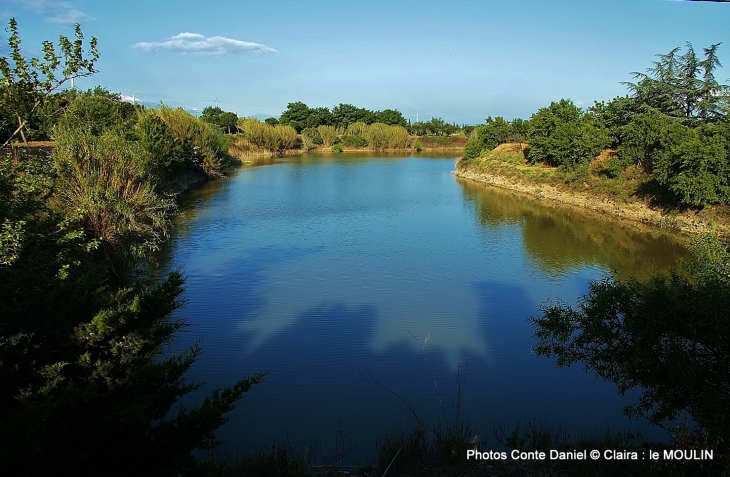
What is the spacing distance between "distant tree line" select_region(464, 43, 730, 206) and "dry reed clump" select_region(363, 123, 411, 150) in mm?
40163

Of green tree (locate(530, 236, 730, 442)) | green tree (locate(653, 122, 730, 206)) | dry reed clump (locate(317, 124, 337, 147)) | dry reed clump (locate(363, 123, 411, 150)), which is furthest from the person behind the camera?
dry reed clump (locate(363, 123, 411, 150))

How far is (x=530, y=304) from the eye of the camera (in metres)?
11.2

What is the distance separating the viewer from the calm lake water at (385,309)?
6914 mm

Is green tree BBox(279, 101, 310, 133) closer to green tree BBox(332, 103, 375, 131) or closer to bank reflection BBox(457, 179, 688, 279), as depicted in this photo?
green tree BBox(332, 103, 375, 131)

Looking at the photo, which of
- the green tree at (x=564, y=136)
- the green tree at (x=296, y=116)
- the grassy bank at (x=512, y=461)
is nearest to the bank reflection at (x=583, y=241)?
the green tree at (x=564, y=136)

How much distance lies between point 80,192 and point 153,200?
80.3 inches

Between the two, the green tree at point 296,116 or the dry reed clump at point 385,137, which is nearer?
the dry reed clump at point 385,137

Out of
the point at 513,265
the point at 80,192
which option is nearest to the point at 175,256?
the point at 80,192

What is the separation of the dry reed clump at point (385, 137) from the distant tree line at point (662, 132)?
40.2 meters

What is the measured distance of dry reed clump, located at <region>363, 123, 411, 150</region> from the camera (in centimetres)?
7712

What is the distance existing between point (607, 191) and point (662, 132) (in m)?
3.66

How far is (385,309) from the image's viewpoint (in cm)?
1078

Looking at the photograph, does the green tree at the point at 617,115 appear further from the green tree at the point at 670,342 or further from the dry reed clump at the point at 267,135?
the dry reed clump at the point at 267,135

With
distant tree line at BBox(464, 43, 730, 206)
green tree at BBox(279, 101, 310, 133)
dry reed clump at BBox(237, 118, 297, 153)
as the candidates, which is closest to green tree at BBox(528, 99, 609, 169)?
distant tree line at BBox(464, 43, 730, 206)
